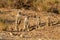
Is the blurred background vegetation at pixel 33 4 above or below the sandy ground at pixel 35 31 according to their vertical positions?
above

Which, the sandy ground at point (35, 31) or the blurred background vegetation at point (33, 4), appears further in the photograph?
the blurred background vegetation at point (33, 4)

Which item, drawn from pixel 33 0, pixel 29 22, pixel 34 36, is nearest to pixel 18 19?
pixel 29 22

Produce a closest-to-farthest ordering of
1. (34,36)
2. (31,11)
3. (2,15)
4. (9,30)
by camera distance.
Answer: (34,36) → (9,30) → (2,15) → (31,11)

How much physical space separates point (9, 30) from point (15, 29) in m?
0.17

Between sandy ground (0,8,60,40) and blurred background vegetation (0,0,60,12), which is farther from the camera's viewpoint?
blurred background vegetation (0,0,60,12)

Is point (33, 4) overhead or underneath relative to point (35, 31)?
overhead

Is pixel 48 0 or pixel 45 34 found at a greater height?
pixel 48 0

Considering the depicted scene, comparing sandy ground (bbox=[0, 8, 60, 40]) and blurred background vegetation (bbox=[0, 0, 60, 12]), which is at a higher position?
blurred background vegetation (bbox=[0, 0, 60, 12])

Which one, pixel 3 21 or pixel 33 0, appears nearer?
pixel 3 21

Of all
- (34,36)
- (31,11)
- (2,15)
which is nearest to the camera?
(34,36)

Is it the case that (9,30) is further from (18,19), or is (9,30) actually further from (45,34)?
(45,34)

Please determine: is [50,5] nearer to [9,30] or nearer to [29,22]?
[29,22]

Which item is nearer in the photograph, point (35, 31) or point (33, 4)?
point (35, 31)

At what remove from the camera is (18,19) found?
750 centimetres
